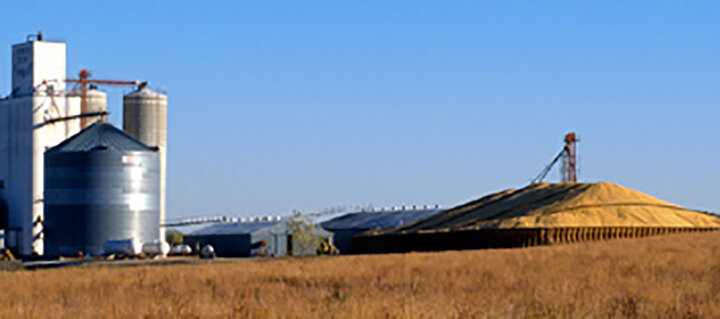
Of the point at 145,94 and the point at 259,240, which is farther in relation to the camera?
the point at 145,94

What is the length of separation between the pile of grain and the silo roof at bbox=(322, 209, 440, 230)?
41.7 metres

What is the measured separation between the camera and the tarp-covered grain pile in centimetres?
6506

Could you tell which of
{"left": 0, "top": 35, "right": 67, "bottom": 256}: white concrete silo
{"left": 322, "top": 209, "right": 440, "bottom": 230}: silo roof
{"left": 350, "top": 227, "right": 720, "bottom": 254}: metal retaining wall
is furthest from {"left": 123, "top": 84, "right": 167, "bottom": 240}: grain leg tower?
{"left": 350, "top": 227, "right": 720, "bottom": 254}: metal retaining wall

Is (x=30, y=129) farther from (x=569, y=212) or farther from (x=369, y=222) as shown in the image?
(x=569, y=212)

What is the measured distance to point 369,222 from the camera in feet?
422

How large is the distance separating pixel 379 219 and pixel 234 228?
19.6 meters

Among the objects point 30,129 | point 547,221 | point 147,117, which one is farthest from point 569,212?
point 30,129

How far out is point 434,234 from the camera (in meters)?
69.8

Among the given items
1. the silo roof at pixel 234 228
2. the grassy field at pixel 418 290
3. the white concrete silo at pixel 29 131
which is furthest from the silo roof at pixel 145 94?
the grassy field at pixel 418 290

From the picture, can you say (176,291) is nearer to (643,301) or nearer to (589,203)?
(643,301)

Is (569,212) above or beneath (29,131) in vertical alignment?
beneath

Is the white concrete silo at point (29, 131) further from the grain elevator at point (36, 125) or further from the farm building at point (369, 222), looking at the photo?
the farm building at point (369, 222)

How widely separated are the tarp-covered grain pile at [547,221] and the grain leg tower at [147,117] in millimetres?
42650

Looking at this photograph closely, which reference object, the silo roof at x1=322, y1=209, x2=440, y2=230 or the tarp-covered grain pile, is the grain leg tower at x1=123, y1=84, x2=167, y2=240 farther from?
the tarp-covered grain pile
